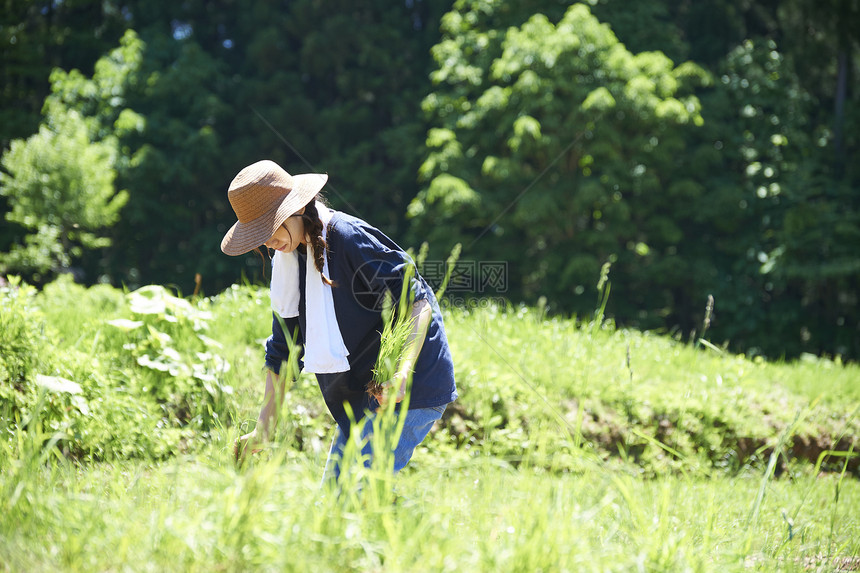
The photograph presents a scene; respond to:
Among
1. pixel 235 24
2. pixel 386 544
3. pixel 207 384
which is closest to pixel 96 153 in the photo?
pixel 235 24

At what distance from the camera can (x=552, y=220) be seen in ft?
39.0

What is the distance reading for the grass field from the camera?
1.68 m

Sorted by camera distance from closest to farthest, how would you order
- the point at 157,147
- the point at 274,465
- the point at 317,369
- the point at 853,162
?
the point at 274,465 < the point at 317,369 < the point at 853,162 < the point at 157,147

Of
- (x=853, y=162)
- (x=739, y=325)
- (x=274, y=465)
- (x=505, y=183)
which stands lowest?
(x=739, y=325)

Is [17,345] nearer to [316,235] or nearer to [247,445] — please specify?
[247,445]

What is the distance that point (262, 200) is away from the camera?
2338 mm

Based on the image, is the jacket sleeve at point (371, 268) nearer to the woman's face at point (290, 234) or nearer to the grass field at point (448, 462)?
the woman's face at point (290, 234)

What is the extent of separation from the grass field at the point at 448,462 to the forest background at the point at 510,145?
3.47m

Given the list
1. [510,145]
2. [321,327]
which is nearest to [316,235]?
A: [321,327]

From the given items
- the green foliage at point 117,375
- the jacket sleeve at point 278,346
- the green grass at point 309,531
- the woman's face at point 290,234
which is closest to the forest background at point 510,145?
the green foliage at point 117,375

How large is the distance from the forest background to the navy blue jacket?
19.0 ft

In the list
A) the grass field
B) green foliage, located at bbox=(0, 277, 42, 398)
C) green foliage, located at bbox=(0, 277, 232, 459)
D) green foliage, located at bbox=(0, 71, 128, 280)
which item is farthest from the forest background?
green foliage, located at bbox=(0, 277, 42, 398)

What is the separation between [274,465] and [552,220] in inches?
422

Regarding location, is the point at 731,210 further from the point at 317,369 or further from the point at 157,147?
the point at 157,147
